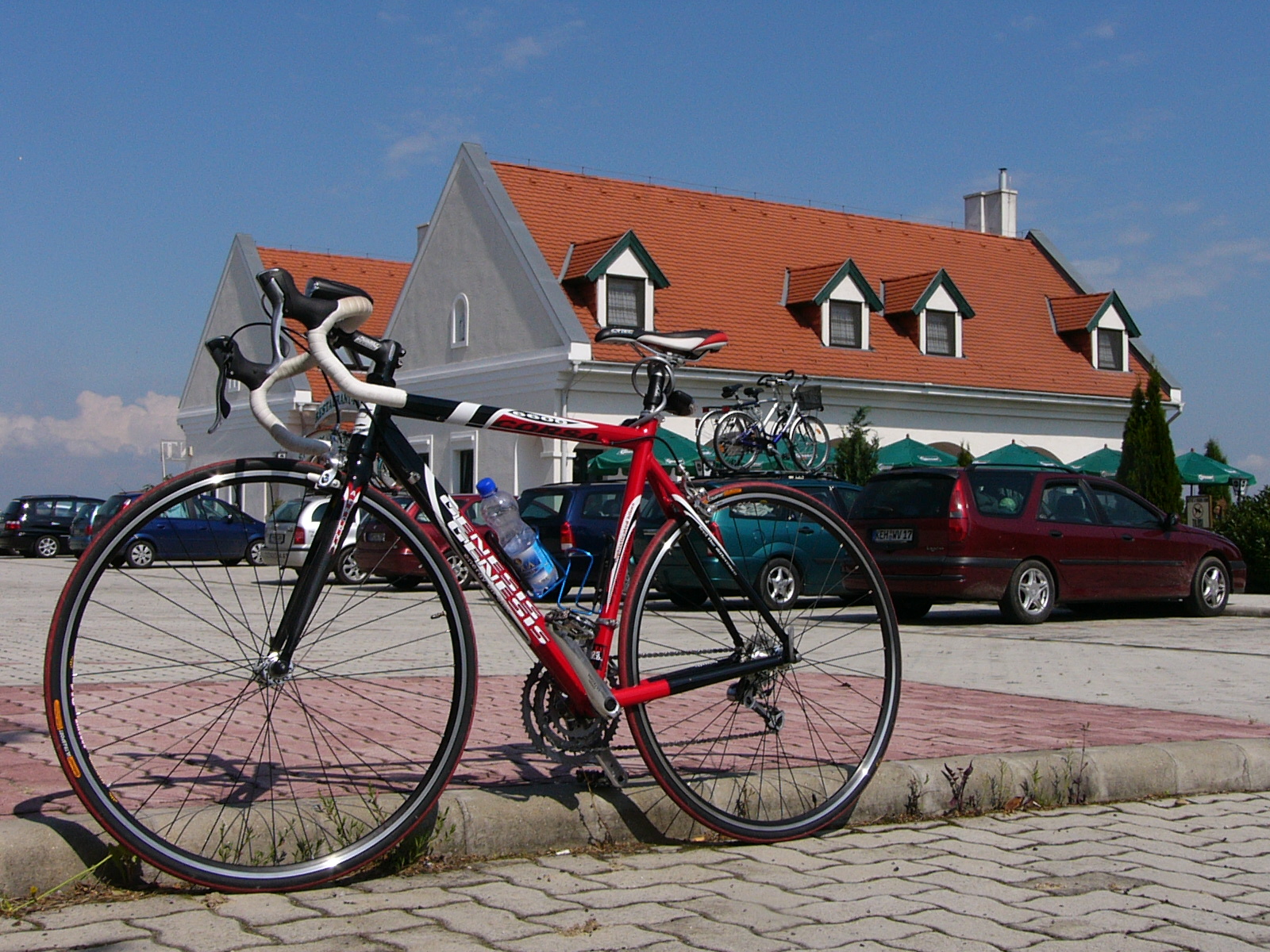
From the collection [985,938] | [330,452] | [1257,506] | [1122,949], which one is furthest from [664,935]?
[1257,506]

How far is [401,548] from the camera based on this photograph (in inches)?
172

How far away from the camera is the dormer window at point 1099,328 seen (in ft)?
134

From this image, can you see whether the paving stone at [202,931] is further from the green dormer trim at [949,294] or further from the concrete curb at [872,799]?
the green dormer trim at [949,294]

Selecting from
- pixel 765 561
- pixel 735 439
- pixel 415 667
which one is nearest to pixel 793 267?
pixel 735 439

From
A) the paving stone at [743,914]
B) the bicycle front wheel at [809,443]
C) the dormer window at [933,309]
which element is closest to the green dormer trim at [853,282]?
the dormer window at [933,309]

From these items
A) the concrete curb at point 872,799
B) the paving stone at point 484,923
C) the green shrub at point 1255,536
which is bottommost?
the paving stone at point 484,923

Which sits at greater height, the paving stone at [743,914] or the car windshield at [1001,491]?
the car windshield at [1001,491]

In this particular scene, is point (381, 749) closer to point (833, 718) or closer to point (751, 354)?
point (833, 718)

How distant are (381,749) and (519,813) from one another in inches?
29.9

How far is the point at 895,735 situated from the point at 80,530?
31.2 metres

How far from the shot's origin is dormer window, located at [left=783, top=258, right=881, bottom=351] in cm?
3625

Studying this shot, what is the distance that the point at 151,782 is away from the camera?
4.55m

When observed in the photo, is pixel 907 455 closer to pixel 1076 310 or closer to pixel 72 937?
pixel 1076 310

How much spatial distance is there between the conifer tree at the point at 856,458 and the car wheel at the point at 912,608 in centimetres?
1418
